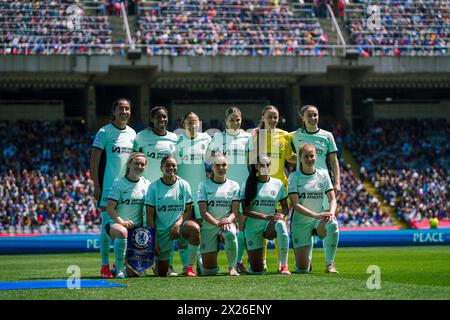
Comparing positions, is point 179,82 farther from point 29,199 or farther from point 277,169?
point 277,169

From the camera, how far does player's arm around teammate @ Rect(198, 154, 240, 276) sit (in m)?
11.6

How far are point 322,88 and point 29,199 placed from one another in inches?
594

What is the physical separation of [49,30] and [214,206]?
2434 cm

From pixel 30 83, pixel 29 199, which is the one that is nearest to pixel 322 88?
pixel 30 83

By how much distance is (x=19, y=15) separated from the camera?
1371 inches

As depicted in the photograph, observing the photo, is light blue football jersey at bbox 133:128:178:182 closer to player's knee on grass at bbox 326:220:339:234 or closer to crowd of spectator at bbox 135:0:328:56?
player's knee on grass at bbox 326:220:339:234

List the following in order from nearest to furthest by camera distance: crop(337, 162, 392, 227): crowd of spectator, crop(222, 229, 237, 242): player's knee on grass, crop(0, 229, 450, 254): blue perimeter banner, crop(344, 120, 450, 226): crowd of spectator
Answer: crop(222, 229, 237, 242): player's knee on grass < crop(0, 229, 450, 254): blue perimeter banner < crop(337, 162, 392, 227): crowd of spectator < crop(344, 120, 450, 226): crowd of spectator

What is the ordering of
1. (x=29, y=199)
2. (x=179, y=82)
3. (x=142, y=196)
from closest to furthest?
(x=142, y=196) → (x=29, y=199) → (x=179, y=82)

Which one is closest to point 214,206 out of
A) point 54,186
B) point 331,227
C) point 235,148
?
point 235,148

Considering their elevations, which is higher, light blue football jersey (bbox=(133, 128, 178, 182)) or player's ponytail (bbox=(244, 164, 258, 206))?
light blue football jersey (bbox=(133, 128, 178, 182))

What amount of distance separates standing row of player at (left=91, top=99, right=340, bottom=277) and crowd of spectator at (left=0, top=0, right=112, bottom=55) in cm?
2193

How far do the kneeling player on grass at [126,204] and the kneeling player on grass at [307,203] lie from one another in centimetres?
198

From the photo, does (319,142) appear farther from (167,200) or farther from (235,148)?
(167,200)

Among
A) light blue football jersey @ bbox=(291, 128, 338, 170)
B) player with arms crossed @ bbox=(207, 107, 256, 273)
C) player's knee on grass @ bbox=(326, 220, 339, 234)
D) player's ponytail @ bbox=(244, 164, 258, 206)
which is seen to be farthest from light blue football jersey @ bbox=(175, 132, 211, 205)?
player's knee on grass @ bbox=(326, 220, 339, 234)
